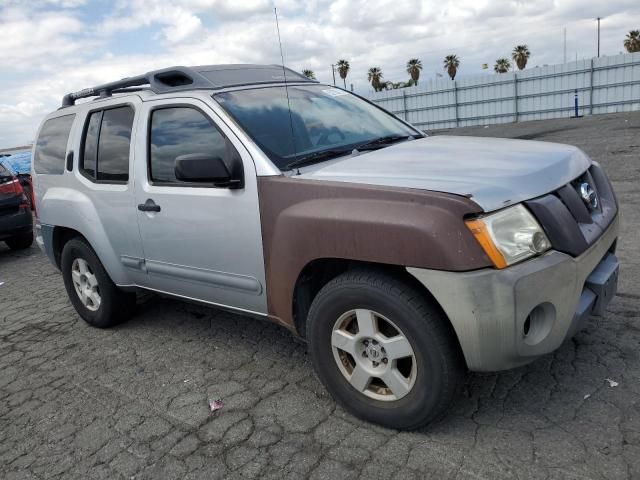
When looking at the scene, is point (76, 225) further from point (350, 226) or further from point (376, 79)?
point (376, 79)

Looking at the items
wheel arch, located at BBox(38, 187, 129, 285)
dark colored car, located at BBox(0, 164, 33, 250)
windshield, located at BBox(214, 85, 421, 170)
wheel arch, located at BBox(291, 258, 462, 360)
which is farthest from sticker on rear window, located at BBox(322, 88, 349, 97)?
dark colored car, located at BBox(0, 164, 33, 250)

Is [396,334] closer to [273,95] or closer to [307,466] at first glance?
[307,466]

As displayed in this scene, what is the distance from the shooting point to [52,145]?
4.73 metres

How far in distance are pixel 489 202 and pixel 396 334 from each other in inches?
30.2

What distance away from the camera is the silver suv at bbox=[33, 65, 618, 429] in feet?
7.56

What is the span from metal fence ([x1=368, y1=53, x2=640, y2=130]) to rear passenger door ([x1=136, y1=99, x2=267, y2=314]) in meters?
20.1

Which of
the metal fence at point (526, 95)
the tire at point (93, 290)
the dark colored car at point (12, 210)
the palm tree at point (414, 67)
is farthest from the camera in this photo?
the palm tree at point (414, 67)

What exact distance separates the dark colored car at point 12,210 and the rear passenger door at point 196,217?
535 centimetres

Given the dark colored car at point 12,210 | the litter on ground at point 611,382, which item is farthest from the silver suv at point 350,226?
the dark colored car at point 12,210

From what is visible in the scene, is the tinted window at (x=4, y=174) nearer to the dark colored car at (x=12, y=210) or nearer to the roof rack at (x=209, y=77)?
the dark colored car at (x=12, y=210)

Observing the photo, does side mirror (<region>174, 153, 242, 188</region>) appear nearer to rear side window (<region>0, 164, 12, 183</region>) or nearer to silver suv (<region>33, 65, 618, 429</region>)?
silver suv (<region>33, 65, 618, 429</region>)

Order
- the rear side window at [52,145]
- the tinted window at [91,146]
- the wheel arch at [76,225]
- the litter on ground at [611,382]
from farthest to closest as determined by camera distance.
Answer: the rear side window at [52,145], the tinted window at [91,146], the wheel arch at [76,225], the litter on ground at [611,382]

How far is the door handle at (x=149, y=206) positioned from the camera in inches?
139

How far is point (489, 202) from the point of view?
90.1 inches
